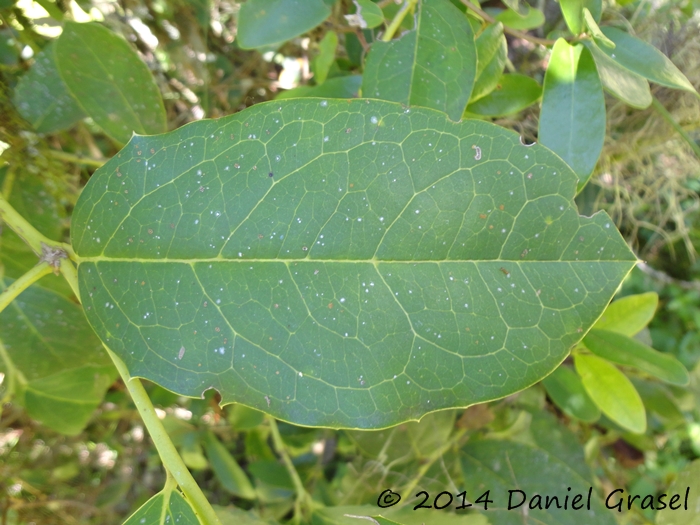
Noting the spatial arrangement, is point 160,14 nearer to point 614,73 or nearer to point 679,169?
point 614,73

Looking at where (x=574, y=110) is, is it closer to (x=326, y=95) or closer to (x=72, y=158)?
(x=326, y=95)

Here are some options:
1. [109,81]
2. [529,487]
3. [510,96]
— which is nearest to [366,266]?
[510,96]

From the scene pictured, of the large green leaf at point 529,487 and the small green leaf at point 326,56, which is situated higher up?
the small green leaf at point 326,56

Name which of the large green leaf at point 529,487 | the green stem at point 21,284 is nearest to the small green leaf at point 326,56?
the green stem at point 21,284

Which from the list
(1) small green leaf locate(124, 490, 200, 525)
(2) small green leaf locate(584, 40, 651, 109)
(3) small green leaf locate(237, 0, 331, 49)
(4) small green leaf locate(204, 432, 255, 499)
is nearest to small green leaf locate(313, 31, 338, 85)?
(3) small green leaf locate(237, 0, 331, 49)

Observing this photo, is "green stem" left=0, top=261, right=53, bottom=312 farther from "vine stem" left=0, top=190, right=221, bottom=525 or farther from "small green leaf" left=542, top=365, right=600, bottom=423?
"small green leaf" left=542, top=365, right=600, bottom=423

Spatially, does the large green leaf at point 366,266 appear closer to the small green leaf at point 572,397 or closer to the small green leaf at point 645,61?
the small green leaf at point 645,61

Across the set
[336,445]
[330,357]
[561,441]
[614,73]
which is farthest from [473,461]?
[614,73]
